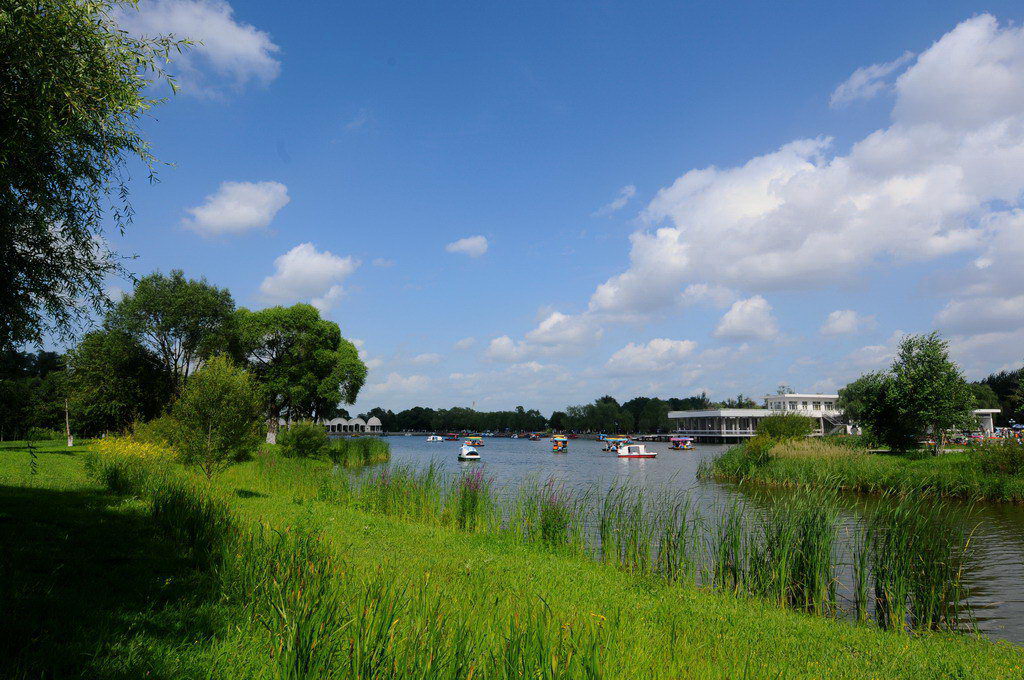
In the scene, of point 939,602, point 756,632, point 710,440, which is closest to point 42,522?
point 756,632

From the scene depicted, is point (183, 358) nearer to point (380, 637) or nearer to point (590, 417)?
point (380, 637)

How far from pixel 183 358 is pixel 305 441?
13265 millimetres

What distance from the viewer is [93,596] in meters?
6.26

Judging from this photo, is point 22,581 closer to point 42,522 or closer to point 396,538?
point 42,522

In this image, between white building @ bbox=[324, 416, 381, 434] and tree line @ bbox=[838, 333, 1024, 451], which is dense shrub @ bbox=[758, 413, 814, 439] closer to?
tree line @ bbox=[838, 333, 1024, 451]

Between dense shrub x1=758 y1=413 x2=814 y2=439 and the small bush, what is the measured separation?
3402 cm

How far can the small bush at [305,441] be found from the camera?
38856 millimetres

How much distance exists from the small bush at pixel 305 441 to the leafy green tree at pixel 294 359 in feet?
39.8

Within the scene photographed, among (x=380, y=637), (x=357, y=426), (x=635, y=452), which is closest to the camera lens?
(x=380, y=637)

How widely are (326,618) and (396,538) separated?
8.11 m

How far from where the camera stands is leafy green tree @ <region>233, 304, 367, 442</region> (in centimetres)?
5147

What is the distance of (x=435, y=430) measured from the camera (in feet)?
632

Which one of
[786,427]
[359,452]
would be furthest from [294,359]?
[786,427]

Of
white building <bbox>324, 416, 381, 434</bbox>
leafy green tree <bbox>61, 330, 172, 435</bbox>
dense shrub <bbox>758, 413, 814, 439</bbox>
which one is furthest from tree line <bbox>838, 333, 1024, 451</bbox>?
white building <bbox>324, 416, 381, 434</bbox>
